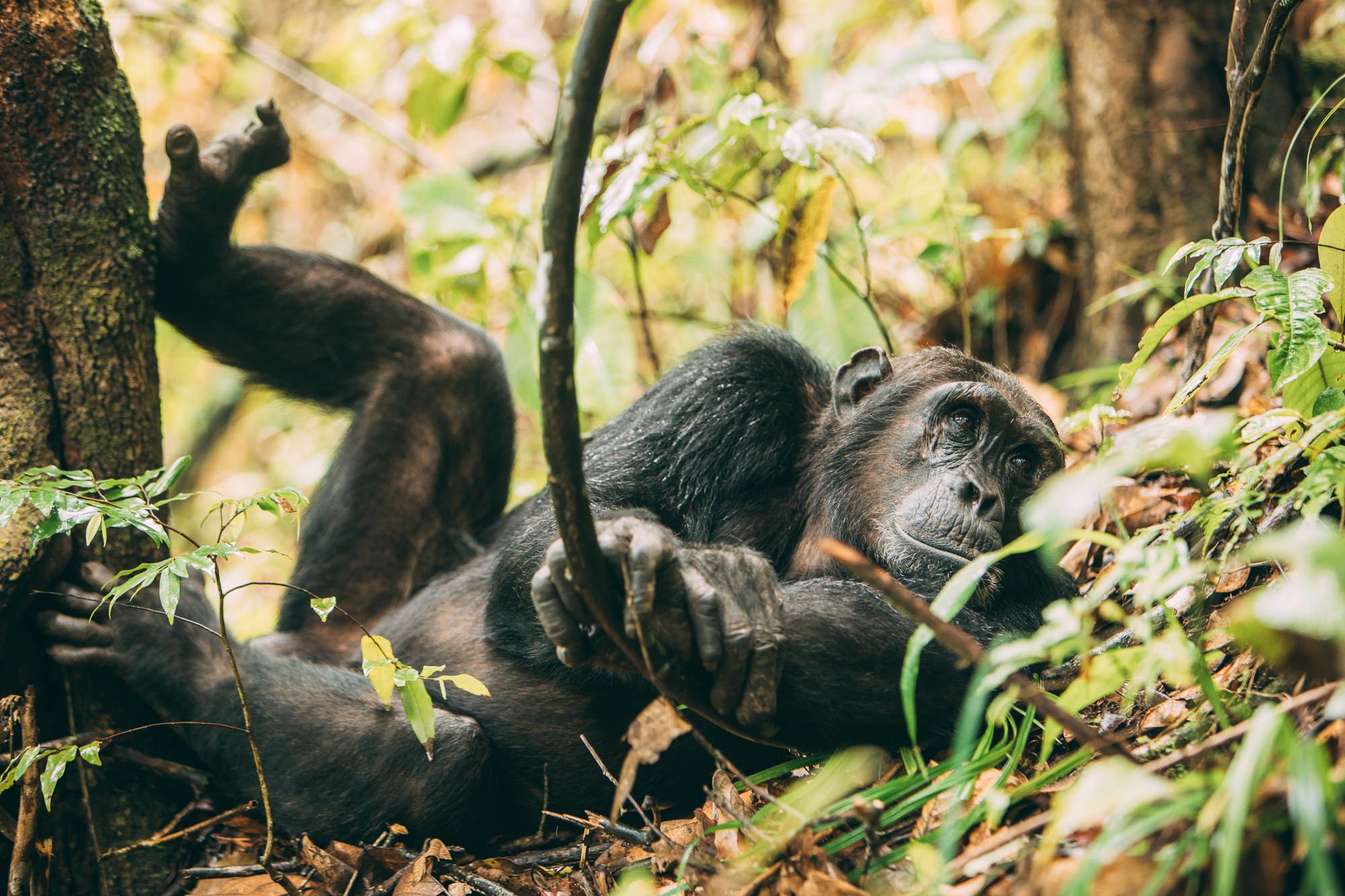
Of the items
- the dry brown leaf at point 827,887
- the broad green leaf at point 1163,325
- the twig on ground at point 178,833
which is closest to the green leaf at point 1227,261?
the broad green leaf at point 1163,325

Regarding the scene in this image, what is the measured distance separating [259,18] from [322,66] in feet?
9.26

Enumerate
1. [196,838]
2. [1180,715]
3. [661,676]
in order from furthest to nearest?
[196,838] → [1180,715] → [661,676]

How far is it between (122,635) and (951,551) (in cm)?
279

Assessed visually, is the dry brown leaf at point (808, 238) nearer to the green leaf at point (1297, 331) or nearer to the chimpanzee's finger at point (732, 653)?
the green leaf at point (1297, 331)

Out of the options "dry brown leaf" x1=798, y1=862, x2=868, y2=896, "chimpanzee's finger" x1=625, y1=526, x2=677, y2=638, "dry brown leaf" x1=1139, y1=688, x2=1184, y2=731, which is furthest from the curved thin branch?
"dry brown leaf" x1=1139, y1=688, x2=1184, y2=731

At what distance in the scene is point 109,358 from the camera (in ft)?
11.6

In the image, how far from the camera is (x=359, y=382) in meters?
4.67

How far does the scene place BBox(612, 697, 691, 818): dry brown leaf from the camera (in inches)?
87.7

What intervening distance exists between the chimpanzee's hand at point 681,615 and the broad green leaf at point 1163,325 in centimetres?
118

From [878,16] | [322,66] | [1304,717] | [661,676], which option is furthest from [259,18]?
[1304,717]

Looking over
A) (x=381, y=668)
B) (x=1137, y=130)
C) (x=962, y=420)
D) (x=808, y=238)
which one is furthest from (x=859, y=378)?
(x=1137, y=130)

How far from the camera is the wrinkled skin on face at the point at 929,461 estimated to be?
3.33 meters

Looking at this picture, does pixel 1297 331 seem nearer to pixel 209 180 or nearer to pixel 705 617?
pixel 705 617

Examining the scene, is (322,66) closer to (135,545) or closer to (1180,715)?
(135,545)
